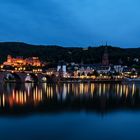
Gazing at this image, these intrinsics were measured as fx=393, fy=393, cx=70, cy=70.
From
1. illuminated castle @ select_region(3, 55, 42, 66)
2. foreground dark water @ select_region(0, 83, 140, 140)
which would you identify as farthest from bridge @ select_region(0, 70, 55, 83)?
foreground dark water @ select_region(0, 83, 140, 140)

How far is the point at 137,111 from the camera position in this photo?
676 inches

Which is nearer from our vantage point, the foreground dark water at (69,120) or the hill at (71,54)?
the foreground dark water at (69,120)

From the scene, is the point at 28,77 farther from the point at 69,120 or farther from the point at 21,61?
the point at 69,120

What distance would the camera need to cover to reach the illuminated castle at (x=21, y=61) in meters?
62.1

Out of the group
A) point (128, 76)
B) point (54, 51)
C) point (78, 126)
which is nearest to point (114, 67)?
point (128, 76)

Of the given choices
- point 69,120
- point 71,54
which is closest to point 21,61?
point 71,54

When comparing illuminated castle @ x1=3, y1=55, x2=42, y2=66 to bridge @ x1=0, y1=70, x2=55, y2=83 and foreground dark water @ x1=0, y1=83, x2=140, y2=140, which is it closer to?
bridge @ x1=0, y1=70, x2=55, y2=83

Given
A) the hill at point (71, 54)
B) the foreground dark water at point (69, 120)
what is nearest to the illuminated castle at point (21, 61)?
the hill at point (71, 54)

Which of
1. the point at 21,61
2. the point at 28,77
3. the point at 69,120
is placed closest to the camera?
the point at 69,120

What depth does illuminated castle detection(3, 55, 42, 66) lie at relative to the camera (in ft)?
204

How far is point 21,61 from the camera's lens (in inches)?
2594

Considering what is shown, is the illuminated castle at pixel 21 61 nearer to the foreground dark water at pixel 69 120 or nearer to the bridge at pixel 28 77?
the bridge at pixel 28 77

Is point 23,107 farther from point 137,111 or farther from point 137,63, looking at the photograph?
point 137,63

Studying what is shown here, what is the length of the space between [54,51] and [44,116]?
5500 cm
